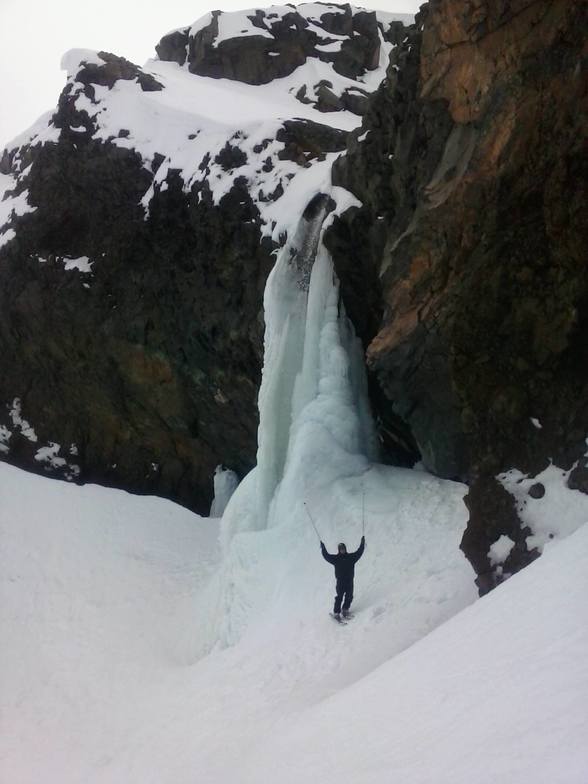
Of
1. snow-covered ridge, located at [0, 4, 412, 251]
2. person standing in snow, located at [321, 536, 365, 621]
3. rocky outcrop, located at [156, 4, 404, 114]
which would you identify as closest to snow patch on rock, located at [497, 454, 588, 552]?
person standing in snow, located at [321, 536, 365, 621]

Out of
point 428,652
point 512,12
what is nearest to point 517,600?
point 428,652

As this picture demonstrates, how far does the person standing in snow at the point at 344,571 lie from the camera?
8.25 meters

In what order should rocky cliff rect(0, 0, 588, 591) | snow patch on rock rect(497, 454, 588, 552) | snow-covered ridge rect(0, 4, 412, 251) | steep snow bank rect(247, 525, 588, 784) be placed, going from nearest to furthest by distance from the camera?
1. steep snow bank rect(247, 525, 588, 784)
2. snow patch on rock rect(497, 454, 588, 552)
3. rocky cliff rect(0, 0, 588, 591)
4. snow-covered ridge rect(0, 4, 412, 251)

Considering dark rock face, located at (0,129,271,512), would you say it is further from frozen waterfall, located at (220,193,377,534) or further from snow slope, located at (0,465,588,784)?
snow slope, located at (0,465,588,784)

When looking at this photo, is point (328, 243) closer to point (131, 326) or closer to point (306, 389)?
point (306, 389)

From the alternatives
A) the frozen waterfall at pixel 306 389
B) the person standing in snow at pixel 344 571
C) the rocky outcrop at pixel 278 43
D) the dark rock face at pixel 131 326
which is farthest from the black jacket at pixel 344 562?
the rocky outcrop at pixel 278 43

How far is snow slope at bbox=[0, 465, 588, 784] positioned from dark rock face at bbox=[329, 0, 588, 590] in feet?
5.65

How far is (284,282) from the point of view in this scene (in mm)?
12578

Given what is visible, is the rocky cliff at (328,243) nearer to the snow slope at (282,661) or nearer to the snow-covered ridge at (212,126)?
the snow-covered ridge at (212,126)

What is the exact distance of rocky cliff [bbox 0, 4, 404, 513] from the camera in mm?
15652

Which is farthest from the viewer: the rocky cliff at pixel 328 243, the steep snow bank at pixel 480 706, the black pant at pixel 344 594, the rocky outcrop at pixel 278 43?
the rocky outcrop at pixel 278 43

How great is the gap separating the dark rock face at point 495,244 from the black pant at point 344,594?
1572 millimetres

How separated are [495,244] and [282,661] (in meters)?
5.41

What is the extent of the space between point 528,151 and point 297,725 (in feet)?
20.0
